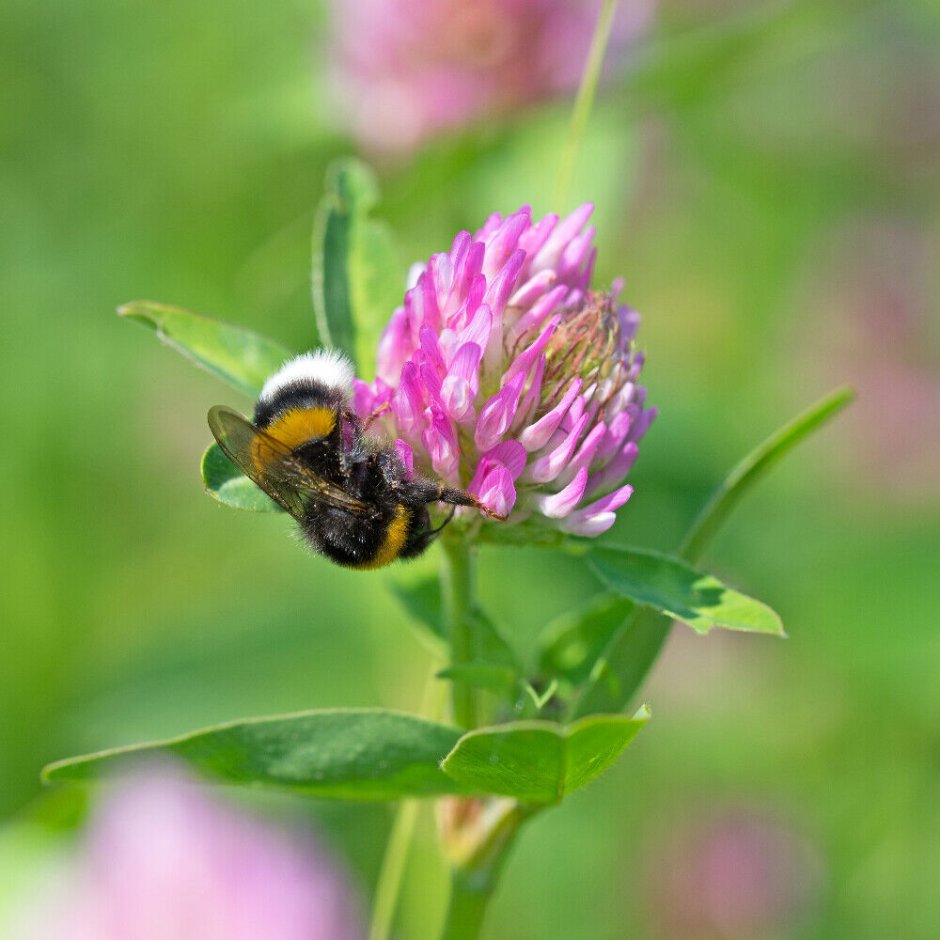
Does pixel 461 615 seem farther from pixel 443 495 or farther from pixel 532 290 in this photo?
pixel 532 290

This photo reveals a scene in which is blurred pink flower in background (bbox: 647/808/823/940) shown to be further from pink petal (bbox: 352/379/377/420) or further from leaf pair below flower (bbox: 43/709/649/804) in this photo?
pink petal (bbox: 352/379/377/420)


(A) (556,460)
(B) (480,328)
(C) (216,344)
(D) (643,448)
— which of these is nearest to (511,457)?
(A) (556,460)

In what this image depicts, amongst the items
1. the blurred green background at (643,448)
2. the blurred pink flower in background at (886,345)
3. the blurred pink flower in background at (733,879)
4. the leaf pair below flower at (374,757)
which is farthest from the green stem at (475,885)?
the blurred pink flower in background at (886,345)

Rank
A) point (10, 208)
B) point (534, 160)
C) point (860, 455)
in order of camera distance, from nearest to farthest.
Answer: point (534, 160) → point (860, 455) → point (10, 208)

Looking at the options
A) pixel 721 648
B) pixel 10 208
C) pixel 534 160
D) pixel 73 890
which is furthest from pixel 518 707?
pixel 10 208

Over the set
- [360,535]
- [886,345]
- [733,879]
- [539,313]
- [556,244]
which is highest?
[886,345]

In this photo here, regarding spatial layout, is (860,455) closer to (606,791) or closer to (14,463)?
(606,791)
